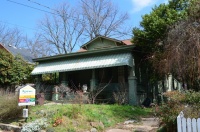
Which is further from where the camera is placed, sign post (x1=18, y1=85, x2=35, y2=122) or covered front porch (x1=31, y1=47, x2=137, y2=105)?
covered front porch (x1=31, y1=47, x2=137, y2=105)

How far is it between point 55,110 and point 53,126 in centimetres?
145

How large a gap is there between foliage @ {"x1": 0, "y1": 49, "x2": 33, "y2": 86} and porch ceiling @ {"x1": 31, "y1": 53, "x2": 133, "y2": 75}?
2987 mm

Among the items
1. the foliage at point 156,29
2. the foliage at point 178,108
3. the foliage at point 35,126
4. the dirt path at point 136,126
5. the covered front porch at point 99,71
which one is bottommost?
the dirt path at point 136,126

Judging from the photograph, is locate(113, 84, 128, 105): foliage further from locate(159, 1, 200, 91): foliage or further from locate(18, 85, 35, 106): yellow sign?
locate(18, 85, 35, 106): yellow sign

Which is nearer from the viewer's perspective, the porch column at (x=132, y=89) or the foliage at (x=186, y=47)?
the foliage at (x=186, y=47)

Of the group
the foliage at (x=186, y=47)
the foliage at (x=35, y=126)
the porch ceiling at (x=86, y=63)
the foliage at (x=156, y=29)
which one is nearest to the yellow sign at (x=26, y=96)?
the foliage at (x=35, y=126)

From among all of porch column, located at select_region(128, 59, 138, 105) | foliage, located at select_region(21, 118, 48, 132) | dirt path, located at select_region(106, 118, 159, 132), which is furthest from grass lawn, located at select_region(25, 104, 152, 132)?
porch column, located at select_region(128, 59, 138, 105)

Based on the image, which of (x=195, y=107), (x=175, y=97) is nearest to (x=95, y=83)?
(x=175, y=97)

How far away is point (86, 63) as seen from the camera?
17578 millimetres

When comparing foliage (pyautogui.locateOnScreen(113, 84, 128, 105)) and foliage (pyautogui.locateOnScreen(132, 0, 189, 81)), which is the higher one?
foliage (pyautogui.locateOnScreen(132, 0, 189, 81))

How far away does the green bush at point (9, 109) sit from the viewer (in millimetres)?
10250

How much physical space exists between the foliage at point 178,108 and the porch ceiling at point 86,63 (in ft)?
25.4

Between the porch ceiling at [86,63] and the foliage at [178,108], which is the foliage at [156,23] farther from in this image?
the foliage at [178,108]

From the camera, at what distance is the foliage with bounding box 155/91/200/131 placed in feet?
21.4
